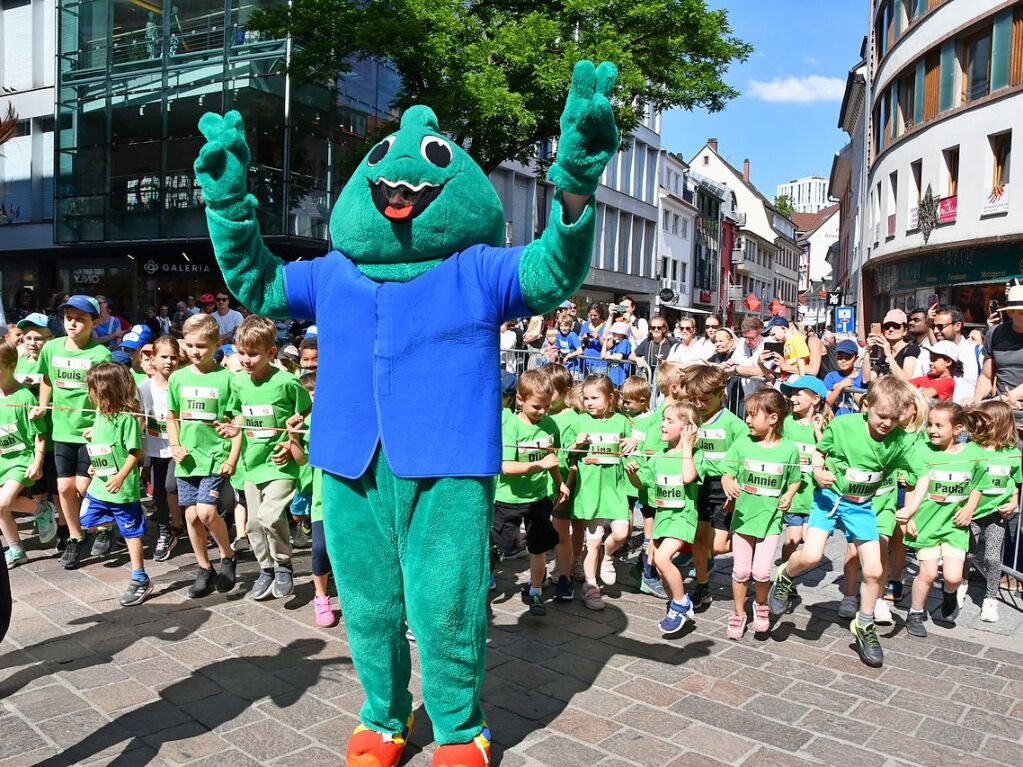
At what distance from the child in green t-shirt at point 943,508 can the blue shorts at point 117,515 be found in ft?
16.5

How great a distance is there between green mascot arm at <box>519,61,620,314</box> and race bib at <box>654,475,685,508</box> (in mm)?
2422

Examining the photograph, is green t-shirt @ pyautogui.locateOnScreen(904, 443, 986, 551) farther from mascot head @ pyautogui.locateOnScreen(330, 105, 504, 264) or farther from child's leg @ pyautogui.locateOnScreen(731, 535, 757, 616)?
mascot head @ pyautogui.locateOnScreen(330, 105, 504, 264)

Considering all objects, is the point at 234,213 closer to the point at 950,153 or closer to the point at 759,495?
the point at 759,495

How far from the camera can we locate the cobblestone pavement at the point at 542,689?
12.0 ft

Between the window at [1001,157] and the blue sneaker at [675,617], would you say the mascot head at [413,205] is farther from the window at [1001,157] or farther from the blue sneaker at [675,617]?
the window at [1001,157]

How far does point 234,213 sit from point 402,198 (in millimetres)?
714

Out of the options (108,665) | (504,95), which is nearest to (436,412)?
(108,665)

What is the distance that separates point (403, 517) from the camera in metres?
3.35

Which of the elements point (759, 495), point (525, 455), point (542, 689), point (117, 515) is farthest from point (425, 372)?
A: point (117, 515)

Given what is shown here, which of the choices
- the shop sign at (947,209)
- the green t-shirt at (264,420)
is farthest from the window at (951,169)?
the green t-shirt at (264,420)

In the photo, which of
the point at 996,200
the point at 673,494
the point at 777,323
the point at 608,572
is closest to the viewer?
the point at 673,494

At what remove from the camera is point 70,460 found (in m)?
6.61

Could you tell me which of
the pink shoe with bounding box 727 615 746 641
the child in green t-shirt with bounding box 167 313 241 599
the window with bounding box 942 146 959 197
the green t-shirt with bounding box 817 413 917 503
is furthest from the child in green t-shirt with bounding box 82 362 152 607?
the window with bounding box 942 146 959 197

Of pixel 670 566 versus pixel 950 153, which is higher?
pixel 950 153
